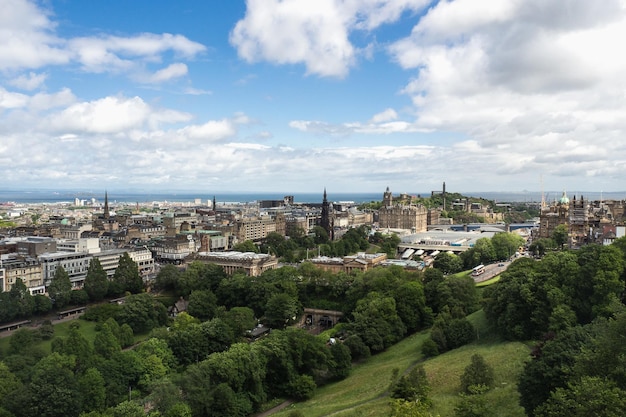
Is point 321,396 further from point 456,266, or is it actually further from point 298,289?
point 456,266

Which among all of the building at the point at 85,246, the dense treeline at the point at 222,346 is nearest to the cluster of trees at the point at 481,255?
the dense treeline at the point at 222,346

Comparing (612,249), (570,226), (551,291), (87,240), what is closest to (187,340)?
(551,291)

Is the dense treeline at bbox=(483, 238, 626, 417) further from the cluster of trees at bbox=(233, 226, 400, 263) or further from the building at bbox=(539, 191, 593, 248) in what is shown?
the cluster of trees at bbox=(233, 226, 400, 263)

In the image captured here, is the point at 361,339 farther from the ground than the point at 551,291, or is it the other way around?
the point at 551,291

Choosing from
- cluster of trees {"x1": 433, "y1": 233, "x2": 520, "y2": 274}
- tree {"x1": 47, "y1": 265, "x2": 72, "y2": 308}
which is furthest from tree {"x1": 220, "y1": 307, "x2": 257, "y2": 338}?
cluster of trees {"x1": 433, "y1": 233, "x2": 520, "y2": 274}

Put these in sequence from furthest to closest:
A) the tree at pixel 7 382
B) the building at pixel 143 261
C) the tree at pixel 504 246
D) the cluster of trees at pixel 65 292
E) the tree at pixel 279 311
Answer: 1. the tree at pixel 504 246
2. the building at pixel 143 261
3. the tree at pixel 279 311
4. the cluster of trees at pixel 65 292
5. the tree at pixel 7 382

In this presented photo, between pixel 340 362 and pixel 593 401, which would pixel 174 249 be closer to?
pixel 340 362

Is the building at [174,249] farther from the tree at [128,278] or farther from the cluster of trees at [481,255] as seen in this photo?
the cluster of trees at [481,255]
